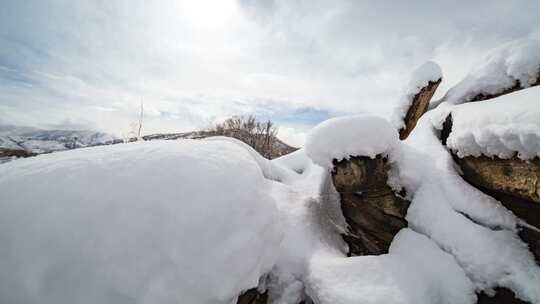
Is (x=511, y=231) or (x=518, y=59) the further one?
(x=518, y=59)

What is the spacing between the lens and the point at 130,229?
1.71 metres

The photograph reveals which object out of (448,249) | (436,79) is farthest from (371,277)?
(436,79)

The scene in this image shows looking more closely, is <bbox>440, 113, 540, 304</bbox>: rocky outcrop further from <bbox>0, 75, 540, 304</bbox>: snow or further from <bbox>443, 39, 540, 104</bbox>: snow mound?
<bbox>443, 39, 540, 104</bbox>: snow mound

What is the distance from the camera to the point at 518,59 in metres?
3.44

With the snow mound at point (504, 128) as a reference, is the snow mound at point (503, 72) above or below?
above

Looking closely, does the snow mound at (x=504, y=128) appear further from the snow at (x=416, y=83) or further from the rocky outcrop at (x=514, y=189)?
the snow at (x=416, y=83)

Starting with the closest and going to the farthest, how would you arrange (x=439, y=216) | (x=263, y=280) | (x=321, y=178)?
1. (x=263, y=280)
2. (x=439, y=216)
3. (x=321, y=178)

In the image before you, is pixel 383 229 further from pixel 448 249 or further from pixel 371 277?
pixel 371 277

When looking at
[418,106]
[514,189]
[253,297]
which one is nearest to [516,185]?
[514,189]

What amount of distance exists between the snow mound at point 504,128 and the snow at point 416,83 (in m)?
2.40

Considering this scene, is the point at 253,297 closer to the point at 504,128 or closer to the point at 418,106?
the point at 504,128

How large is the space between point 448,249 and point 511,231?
0.67 meters

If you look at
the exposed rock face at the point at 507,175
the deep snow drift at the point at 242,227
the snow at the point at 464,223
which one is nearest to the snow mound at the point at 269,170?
the deep snow drift at the point at 242,227

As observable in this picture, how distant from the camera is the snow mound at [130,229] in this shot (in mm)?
1506
